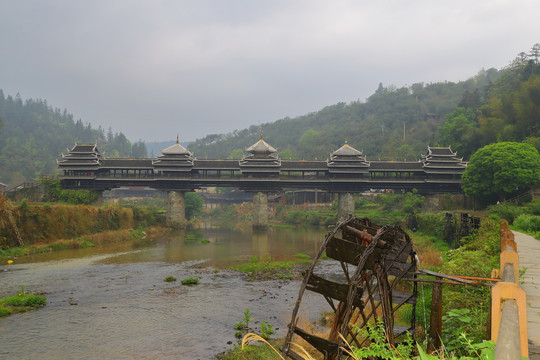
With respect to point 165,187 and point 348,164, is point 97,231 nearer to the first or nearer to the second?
point 165,187

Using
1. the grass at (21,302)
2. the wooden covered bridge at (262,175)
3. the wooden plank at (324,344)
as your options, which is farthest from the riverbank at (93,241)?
the wooden plank at (324,344)

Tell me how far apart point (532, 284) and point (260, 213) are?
41449mm

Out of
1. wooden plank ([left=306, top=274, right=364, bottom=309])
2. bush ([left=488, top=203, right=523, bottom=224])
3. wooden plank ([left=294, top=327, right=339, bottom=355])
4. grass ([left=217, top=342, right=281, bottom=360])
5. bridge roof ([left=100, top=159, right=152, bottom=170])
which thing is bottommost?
grass ([left=217, top=342, right=281, bottom=360])

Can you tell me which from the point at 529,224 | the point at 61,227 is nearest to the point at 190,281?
the point at 61,227

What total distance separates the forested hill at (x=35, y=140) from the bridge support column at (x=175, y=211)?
44.0 meters

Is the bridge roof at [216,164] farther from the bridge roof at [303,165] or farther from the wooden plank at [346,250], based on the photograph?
the wooden plank at [346,250]

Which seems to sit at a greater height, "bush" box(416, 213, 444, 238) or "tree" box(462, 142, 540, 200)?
"tree" box(462, 142, 540, 200)

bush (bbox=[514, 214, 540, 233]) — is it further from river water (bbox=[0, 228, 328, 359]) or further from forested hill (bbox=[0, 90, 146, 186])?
forested hill (bbox=[0, 90, 146, 186])

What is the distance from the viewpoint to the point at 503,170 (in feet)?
118

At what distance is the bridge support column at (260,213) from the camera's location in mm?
49781

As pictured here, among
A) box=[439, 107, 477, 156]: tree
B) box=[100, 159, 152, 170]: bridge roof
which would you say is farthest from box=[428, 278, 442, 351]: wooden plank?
box=[439, 107, 477, 156]: tree

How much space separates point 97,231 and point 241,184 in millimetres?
18671

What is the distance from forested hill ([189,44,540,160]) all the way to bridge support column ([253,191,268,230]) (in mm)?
29024

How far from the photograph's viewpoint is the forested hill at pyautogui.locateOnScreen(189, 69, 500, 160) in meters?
90.3
